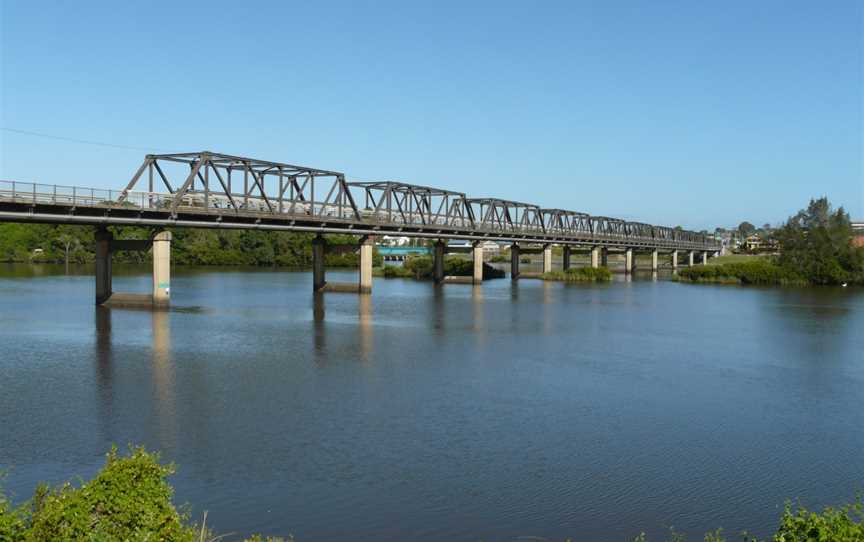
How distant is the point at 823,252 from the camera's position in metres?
109

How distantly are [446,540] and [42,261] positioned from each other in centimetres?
16097

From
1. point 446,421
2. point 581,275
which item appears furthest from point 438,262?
point 446,421

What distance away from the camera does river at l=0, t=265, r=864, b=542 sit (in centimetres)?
A: 1673

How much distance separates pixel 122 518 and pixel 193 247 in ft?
530

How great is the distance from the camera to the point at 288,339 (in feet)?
140

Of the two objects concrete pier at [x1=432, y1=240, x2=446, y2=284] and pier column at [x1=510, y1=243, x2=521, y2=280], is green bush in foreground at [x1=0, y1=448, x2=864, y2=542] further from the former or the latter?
pier column at [x1=510, y1=243, x2=521, y2=280]

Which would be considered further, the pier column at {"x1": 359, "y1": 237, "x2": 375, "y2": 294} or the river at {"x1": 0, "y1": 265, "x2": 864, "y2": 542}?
the pier column at {"x1": 359, "y1": 237, "x2": 375, "y2": 294}

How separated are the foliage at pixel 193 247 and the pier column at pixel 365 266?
7077cm

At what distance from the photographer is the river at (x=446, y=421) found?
659 inches

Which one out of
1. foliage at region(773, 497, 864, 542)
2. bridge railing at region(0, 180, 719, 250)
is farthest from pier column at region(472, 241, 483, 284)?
foliage at region(773, 497, 864, 542)

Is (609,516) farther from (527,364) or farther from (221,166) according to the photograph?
(221,166)

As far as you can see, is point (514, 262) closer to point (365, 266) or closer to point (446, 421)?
point (365, 266)

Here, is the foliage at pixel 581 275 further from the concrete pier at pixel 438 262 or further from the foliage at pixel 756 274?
the concrete pier at pixel 438 262

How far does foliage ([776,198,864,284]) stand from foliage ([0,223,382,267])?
72.5 metres
